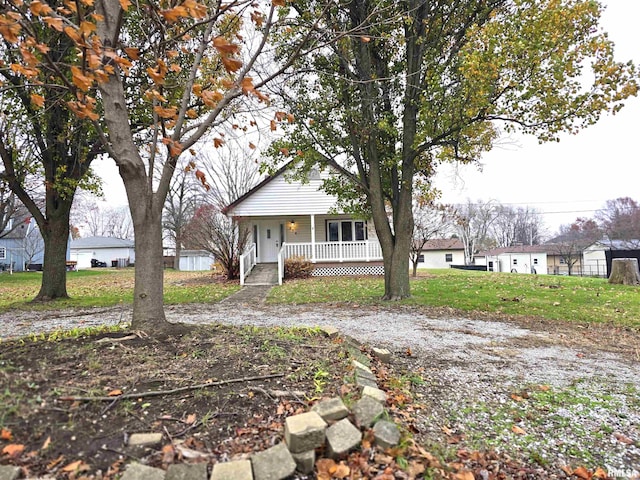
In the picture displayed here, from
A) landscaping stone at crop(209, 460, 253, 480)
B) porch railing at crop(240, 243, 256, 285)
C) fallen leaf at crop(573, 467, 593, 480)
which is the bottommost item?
fallen leaf at crop(573, 467, 593, 480)

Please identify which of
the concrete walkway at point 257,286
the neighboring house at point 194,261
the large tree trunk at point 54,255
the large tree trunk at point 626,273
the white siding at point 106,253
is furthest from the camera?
the white siding at point 106,253

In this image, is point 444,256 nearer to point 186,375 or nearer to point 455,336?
point 455,336

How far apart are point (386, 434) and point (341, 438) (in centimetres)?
29

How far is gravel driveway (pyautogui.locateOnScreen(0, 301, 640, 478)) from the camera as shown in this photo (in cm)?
223

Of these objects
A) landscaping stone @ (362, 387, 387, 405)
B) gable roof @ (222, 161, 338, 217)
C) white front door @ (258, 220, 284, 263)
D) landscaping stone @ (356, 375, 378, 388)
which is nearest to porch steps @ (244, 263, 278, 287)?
white front door @ (258, 220, 284, 263)

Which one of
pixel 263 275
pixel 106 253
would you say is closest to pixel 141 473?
pixel 263 275

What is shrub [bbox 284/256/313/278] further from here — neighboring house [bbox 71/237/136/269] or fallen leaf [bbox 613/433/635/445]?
neighboring house [bbox 71/237/136/269]

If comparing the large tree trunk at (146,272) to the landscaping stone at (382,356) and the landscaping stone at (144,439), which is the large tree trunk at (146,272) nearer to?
the landscaping stone at (144,439)

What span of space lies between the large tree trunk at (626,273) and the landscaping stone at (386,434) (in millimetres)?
11980

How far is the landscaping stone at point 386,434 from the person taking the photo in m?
1.98

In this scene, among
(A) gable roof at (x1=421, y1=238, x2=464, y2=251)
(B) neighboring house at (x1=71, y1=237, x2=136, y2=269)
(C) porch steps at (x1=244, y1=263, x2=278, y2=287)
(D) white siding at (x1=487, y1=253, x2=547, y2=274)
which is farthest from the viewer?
(B) neighboring house at (x1=71, y1=237, x2=136, y2=269)

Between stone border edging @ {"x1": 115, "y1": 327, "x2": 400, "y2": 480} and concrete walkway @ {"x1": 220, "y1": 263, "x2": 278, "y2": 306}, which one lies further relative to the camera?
concrete walkway @ {"x1": 220, "y1": 263, "x2": 278, "y2": 306}

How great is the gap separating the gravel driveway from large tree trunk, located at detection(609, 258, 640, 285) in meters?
6.76

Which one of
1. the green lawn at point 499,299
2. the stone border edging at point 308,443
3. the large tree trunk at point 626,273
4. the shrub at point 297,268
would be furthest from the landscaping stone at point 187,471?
the shrub at point 297,268
